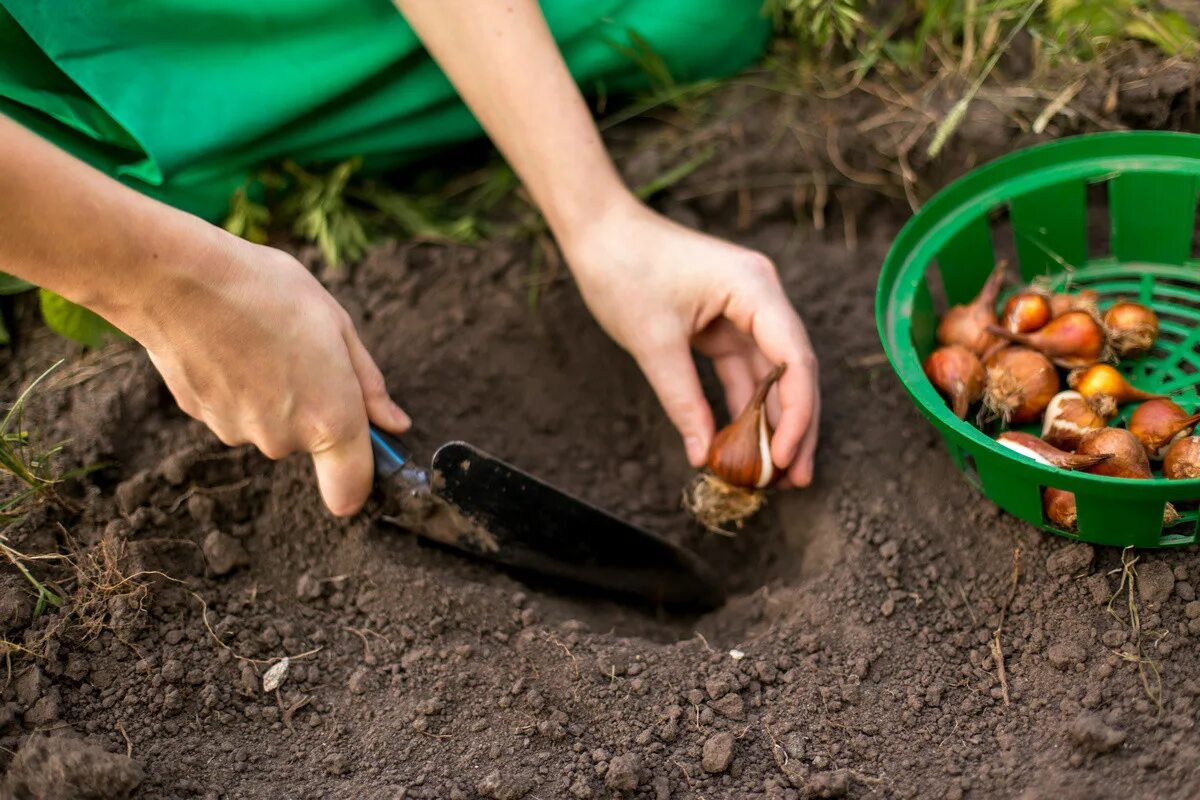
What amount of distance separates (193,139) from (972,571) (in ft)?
4.62

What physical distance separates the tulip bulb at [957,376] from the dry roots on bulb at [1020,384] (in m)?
0.02

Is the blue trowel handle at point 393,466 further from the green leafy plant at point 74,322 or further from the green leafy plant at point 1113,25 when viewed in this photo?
the green leafy plant at point 1113,25

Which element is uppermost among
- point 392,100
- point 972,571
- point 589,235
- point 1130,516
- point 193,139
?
point 193,139

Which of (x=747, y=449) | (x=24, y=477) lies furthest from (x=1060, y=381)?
(x=24, y=477)

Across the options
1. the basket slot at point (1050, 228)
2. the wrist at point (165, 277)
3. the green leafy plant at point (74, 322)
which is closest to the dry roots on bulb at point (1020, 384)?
the basket slot at point (1050, 228)

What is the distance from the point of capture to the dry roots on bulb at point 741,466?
1.57m

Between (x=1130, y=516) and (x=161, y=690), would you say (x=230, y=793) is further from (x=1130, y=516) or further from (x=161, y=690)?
(x=1130, y=516)

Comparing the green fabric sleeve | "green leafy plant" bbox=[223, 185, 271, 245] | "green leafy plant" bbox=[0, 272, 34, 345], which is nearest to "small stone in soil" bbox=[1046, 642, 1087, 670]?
the green fabric sleeve

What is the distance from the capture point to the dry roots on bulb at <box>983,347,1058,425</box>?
5.16 feet

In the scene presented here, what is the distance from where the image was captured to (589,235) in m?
1.65

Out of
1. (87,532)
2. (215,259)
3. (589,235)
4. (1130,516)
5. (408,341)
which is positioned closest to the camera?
(215,259)

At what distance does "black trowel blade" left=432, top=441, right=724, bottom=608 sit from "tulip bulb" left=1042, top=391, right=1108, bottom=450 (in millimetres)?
577

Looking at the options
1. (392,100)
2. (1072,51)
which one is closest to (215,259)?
(392,100)

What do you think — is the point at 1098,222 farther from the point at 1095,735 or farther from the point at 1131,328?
the point at 1095,735
